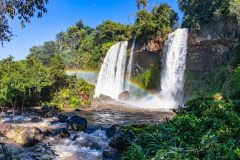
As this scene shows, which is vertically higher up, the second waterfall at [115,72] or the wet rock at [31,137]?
the second waterfall at [115,72]

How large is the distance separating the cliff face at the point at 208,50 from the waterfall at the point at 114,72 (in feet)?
43.9

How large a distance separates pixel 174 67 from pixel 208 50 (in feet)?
19.1

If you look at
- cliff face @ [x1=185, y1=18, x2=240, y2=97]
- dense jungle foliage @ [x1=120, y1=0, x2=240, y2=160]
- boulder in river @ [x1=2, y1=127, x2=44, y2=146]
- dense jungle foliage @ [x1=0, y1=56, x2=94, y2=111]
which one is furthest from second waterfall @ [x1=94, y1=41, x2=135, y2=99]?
dense jungle foliage @ [x1=120, y1=0, x2=240, y2=160]

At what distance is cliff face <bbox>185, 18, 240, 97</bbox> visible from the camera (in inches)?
1225

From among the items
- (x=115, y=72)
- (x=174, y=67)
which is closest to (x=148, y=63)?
(x=115, y=72)

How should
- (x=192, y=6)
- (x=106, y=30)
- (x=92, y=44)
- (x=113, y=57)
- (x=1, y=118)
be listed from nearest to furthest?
(x=1, y=118) → (x=192, y=6) → (x=113, y=57) → (x=106, y=30) → (x=92, y=44)

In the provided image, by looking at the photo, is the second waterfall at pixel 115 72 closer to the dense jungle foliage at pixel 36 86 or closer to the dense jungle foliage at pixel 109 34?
the dense jungle foliage at pixel 109 34

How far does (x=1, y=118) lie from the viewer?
3011 centimetres

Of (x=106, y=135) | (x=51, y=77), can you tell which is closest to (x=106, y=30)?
(x=51, y=77)

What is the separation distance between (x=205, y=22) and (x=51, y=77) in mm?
19486

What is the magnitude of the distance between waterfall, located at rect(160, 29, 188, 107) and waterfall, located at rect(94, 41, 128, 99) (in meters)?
8.66

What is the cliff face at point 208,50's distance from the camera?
31.1 m

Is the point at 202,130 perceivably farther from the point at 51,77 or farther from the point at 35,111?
the point at 51,77

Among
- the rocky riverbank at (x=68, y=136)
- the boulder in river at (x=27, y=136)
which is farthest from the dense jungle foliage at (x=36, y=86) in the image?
the boulder in river at (x=27, y=136)
